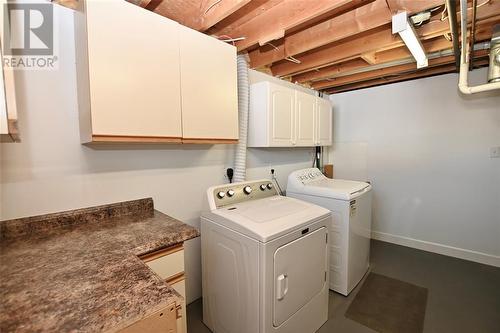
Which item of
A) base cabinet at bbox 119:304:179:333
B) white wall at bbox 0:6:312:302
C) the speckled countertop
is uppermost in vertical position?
white wall at bbox 0:6:312:302

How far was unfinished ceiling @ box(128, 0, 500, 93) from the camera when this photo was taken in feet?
5.16

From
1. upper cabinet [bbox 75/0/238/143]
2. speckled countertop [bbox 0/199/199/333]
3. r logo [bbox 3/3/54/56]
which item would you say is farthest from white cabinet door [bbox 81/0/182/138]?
speckled countertop [bbox 0/199/199/333]

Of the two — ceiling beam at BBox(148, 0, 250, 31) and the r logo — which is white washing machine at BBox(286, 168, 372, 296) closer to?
ceiling beam at BBox(148, 0, 250, 31)

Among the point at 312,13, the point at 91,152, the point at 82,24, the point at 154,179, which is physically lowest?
the point at 154,179

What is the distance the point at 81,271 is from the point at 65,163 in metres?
0.82

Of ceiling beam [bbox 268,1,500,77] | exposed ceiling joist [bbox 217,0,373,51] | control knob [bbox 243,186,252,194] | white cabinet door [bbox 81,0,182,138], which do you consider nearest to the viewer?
white cabinet door [bbox 81,0,182,138]

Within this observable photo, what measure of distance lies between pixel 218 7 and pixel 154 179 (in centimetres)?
130

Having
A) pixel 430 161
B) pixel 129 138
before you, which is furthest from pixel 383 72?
pixel 129 138

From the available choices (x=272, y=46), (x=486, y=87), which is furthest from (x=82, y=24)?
(x=486, y=87)

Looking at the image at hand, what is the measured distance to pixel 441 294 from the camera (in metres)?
2.21

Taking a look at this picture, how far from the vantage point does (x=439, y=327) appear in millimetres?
1829

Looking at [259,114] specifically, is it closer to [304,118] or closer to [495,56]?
[304,118]

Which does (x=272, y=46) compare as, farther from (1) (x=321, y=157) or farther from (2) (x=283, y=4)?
(1) (x=321, y=157)

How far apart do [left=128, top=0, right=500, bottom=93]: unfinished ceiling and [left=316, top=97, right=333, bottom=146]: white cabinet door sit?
0.43 meters
